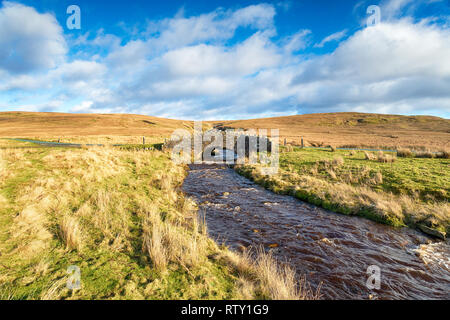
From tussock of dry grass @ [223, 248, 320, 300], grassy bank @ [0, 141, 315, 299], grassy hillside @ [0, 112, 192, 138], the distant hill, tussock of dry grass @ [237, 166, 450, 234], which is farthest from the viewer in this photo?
grassy hillside @ [0, 112, 192, 138]

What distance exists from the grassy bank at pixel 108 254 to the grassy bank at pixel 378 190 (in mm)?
6896

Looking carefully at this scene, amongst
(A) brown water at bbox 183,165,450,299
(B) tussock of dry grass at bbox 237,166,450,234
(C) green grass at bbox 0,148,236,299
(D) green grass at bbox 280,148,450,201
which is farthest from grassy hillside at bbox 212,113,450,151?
(C) green grass at bbox 0,148,236,299

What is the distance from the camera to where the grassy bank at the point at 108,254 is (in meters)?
4.72

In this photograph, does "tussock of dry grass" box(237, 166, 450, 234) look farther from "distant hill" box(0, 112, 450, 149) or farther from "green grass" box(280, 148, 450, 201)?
"distant hill" box(0, 112, 450, 149)

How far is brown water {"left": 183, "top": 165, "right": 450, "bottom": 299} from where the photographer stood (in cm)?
591

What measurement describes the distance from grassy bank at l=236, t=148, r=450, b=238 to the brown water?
0.77 meters

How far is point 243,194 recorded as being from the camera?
14.5 m

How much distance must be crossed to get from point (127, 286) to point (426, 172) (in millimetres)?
18712


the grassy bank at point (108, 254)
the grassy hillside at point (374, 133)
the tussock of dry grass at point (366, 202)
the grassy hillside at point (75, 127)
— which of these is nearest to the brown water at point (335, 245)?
the tussock of dry grass at point (366, 202)

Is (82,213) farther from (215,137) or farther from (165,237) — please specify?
(215,137)

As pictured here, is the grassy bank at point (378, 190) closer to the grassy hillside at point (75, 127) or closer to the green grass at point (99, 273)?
the green grass at point (99, 273)

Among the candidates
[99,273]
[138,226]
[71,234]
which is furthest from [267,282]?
[71,234]
